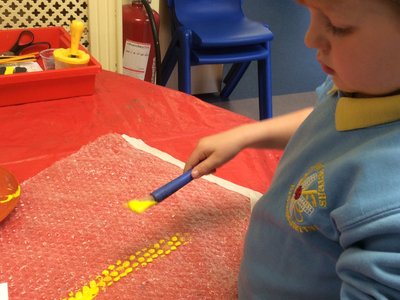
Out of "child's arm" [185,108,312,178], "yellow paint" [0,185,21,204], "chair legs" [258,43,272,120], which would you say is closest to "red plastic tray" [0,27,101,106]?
"yellow paint" [0,185,21,204]

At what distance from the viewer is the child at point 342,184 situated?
351mm

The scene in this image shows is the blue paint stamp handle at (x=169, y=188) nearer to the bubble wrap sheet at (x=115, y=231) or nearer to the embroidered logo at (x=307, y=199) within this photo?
the bubble wrap sheet at (x=115, y=231)

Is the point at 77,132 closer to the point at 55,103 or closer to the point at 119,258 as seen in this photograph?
A: the point at 55,103

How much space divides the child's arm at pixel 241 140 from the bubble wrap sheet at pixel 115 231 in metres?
0.09

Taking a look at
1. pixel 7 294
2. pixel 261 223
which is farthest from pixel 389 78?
pixel 7 294

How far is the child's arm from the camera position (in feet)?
2.14

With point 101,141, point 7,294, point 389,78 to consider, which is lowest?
point 7,294

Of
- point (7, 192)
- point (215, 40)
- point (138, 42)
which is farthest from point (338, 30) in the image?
point (138, 42)

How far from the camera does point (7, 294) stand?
57 cm

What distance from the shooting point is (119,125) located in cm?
90

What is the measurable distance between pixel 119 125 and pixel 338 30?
1.93ft

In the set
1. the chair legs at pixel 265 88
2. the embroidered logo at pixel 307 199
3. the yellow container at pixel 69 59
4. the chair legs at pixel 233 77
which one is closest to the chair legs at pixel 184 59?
the chair legs at pixel 265 88

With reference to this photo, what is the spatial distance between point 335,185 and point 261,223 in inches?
6.3

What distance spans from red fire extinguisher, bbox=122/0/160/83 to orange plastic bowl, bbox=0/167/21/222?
90 cm
